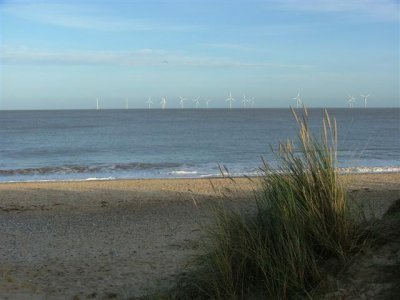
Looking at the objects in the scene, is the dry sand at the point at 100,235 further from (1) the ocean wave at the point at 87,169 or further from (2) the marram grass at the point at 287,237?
(1) the ocean wave at the point at 87,169

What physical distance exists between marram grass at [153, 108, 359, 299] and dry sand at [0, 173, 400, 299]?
433mm

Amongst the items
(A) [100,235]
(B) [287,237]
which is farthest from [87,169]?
(B) [287,237]

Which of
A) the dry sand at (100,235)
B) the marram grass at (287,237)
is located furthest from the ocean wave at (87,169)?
the marram grass at (287,237)

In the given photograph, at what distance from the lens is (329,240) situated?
4.33 metres

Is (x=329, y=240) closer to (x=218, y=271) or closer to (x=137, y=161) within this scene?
(x=218, y=271)

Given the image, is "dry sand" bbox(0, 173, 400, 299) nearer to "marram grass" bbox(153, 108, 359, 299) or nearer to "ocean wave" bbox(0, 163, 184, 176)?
"marram grass" bbox(153, 108, 359, 299)

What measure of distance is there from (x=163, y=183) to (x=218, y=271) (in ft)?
46.5

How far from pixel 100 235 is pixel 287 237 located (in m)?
5.79

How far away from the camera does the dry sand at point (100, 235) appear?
5.90 metres

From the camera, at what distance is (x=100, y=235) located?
30.8 feet

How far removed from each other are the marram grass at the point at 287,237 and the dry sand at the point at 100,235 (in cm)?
43

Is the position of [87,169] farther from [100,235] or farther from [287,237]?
[287,237]

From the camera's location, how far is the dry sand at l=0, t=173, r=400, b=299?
5.90 metres

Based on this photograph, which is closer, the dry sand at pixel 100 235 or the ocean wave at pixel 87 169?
the dry sand at pixel 100 235
